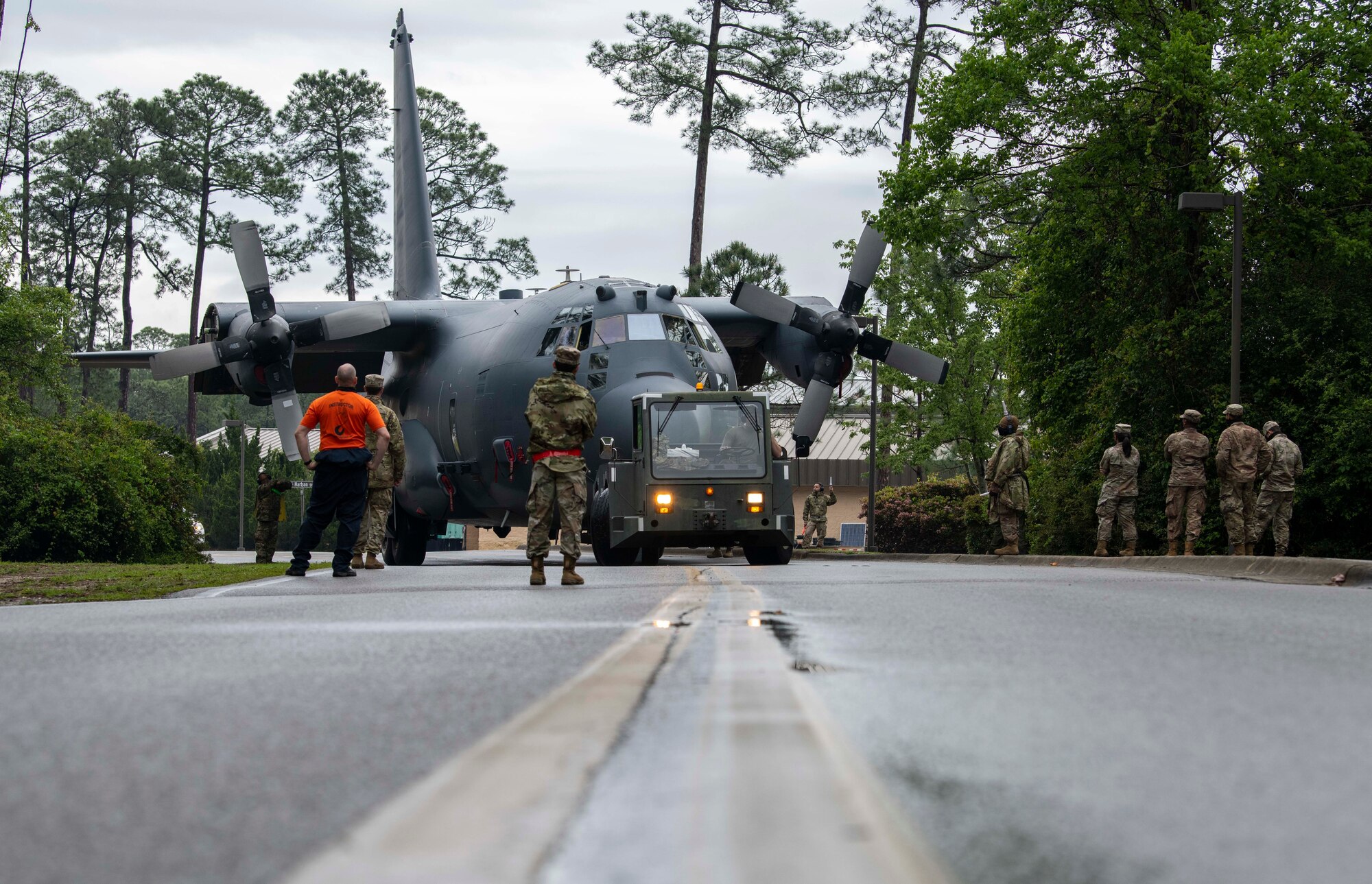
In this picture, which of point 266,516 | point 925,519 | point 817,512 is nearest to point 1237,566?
point 266,516

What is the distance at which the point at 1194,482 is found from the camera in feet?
63.0

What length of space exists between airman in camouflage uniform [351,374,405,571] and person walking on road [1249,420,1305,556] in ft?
34.7

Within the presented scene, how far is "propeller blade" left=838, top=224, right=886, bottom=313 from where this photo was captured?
2614 centimetres

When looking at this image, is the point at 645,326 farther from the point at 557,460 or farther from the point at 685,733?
the point at 685,733

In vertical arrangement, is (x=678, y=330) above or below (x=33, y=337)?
below

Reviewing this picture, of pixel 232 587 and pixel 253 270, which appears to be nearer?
pixel 232 587

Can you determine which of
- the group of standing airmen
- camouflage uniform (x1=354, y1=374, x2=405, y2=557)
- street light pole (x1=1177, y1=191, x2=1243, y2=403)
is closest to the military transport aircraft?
the group of standing airmen

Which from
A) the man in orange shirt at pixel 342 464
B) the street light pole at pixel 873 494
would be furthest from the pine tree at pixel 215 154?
the man in orange shirt at pixel 342 464

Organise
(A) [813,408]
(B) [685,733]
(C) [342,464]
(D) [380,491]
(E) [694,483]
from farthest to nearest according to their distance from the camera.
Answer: (A) [813,408] → (E) [694,483] → (D) [380,491] → (C) [342,464] → (B) [685,733]

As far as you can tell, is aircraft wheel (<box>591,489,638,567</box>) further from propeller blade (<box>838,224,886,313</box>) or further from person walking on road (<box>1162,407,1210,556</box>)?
propeller blade (<box>838,224,886,313</box>)

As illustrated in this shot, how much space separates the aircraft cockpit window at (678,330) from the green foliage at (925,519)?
646 inches

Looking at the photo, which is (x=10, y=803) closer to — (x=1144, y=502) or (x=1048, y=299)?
(x=1144, y=502)

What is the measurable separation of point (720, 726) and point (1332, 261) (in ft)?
72.2

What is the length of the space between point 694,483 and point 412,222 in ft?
45.9
